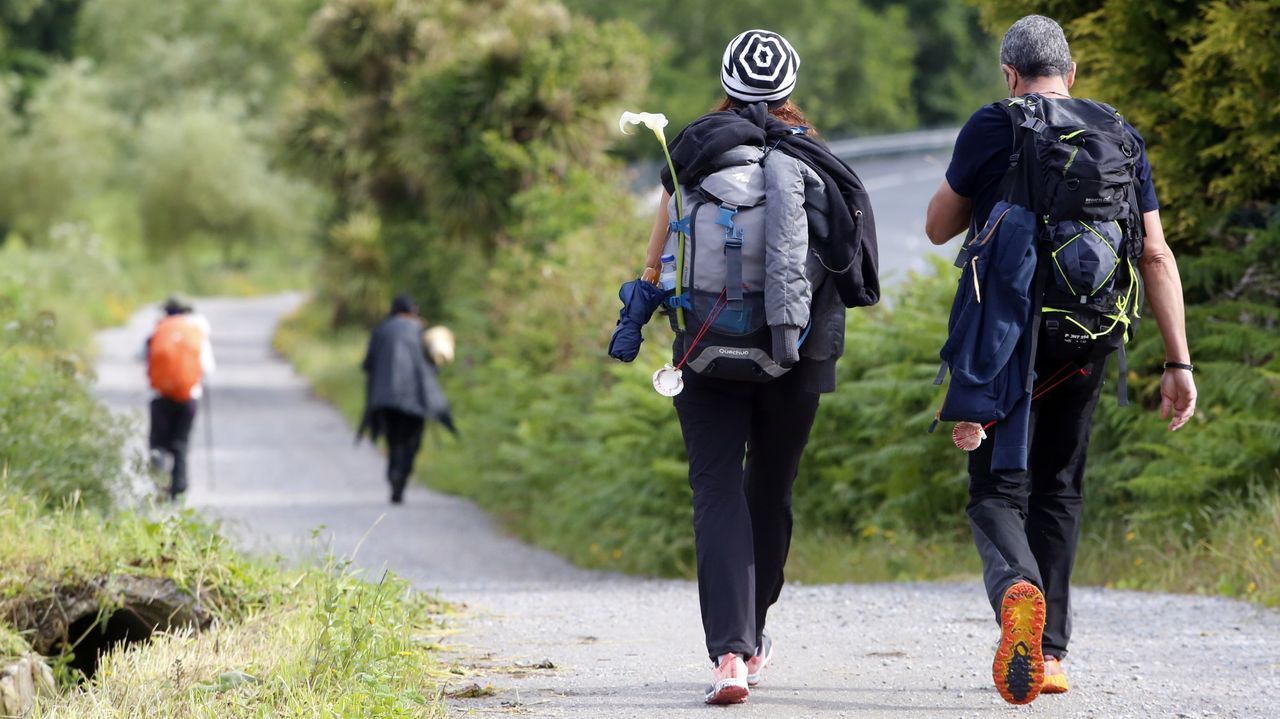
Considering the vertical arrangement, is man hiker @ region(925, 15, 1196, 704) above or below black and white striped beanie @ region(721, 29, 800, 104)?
below

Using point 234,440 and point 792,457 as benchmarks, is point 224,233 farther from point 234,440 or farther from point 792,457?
point 792,457

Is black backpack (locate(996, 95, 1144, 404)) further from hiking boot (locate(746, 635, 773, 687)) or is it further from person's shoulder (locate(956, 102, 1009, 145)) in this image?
hiking boot (locate(746, 635, 773, 687))

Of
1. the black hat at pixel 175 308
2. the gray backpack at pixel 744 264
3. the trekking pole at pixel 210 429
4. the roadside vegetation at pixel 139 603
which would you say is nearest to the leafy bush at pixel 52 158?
the trekking pole at pixel 210 429

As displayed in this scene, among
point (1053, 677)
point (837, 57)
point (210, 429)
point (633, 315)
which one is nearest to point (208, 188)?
point (837, 57)

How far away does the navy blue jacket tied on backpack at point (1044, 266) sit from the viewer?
443 cm

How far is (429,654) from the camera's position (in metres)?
5.45

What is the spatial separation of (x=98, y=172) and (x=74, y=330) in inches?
1087

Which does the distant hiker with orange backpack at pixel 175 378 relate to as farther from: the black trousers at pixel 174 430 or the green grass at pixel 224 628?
the green grass at pixel 224 628

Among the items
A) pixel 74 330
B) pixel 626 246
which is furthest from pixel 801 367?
pixel 74 330

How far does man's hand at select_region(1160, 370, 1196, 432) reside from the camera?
4.63m

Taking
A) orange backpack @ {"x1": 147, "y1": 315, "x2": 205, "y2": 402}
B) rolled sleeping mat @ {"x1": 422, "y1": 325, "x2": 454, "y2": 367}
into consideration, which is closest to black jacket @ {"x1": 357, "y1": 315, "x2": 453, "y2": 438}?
rolled sleeping mat @ {"x1": 422, "y1": 325, "x2": 454, "y2": 367}

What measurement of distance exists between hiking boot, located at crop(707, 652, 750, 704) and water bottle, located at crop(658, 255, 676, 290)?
1.03 meters

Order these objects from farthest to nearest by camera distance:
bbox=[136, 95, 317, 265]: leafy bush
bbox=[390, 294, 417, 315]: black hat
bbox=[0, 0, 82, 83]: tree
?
1. bbox=[0, 0, 82, 83]: tree
2. bbox=[136, 95, 317, 265]: leafy bush
3. bbox=[390, 294, 417, 315]: black hat

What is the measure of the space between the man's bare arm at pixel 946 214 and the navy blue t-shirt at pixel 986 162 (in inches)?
1.2
